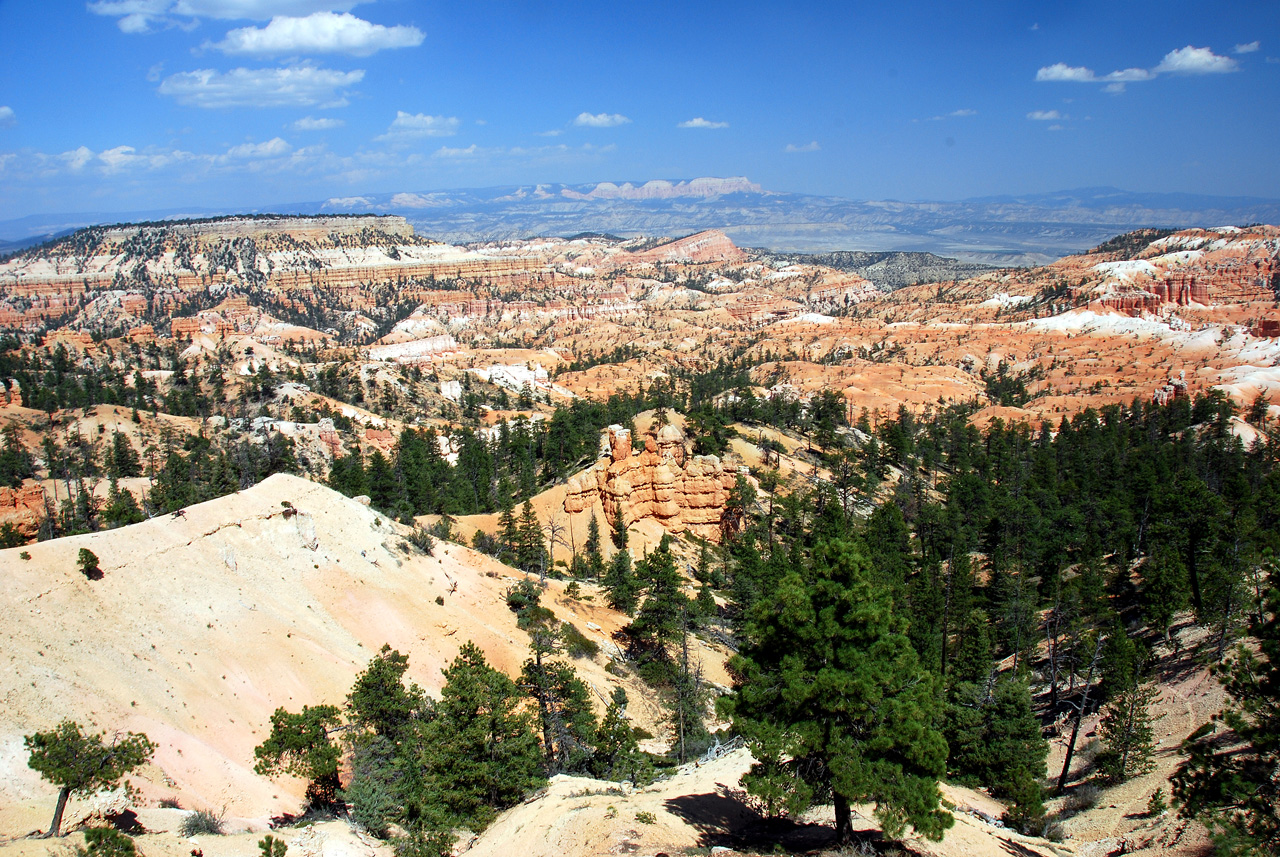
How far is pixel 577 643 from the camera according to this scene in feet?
137

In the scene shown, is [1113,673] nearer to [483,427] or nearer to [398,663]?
[398,663]

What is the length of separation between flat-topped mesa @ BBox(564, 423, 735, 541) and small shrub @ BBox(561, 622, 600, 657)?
67.1 feet

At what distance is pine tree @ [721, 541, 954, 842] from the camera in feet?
53.6

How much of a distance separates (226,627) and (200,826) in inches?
533

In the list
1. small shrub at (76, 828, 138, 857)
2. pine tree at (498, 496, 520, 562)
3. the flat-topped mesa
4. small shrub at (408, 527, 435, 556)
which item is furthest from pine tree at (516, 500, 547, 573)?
small shrub at (76, 828, 138, 857)

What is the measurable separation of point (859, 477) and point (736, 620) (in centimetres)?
3494

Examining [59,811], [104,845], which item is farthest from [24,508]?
[104,845]

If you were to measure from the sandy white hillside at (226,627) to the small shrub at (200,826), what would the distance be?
10.4ft

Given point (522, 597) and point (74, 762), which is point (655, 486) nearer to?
point (522, 597)

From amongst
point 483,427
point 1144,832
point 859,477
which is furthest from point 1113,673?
point 483,427

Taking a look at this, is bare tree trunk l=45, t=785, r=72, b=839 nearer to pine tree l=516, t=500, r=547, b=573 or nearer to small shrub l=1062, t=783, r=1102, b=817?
small shrub l=1062, t=783, r=1102, b=817

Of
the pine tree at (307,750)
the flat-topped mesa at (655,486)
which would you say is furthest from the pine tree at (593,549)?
the pine tree at (307,750)

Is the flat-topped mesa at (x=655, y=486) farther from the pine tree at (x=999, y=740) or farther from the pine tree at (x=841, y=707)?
the pine tree at (x=841, y=707)

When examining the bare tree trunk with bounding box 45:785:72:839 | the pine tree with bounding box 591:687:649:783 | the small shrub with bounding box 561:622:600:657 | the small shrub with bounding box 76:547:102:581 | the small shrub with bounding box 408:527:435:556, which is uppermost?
the small shrub with bounding box 76:547:102:581
